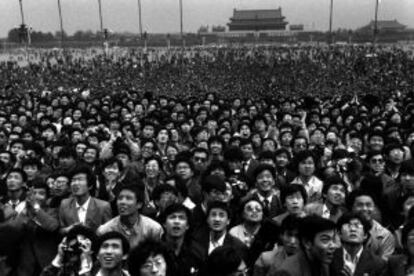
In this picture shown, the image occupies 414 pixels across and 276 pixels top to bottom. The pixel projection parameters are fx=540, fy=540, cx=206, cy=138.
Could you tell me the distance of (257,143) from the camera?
8141 mm

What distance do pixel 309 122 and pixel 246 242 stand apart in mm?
5633

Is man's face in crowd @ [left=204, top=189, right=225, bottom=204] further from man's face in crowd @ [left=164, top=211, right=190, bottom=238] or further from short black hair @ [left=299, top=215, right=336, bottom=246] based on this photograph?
short black hair @ [left=299, top=215, right=336, bottom=246]

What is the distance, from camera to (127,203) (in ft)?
15.5

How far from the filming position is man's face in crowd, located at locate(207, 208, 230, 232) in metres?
4.59

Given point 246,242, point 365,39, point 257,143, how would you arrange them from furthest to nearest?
point 365,39 < point 257,143 < point 246,242

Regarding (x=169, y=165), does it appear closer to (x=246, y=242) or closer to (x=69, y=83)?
(x=246, y=242)

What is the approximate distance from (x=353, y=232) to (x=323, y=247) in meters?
0.77

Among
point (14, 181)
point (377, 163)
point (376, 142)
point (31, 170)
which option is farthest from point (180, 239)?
point (376, 142)

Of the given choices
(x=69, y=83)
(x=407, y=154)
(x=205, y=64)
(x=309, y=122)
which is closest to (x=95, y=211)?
(x=407, y=154)

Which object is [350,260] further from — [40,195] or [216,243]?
[40,195]

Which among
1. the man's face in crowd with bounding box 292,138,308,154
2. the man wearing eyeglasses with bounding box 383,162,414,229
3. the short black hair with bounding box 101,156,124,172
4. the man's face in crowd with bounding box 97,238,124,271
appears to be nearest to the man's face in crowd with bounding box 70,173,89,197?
the short black hair with bounding box 101,156,124,172

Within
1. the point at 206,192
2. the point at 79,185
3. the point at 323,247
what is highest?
the point at 323,247

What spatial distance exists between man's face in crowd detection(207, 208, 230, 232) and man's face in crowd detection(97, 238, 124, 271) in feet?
3.40

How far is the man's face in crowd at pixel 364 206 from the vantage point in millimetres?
4719
